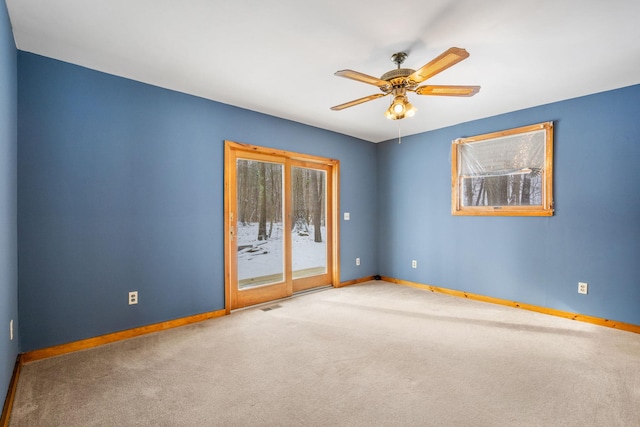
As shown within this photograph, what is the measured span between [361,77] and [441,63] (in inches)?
21.6

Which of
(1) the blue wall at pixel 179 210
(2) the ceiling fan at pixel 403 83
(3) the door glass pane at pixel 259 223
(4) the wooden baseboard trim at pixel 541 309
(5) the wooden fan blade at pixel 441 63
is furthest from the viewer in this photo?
(3) the door glass pane at pixel 259 223

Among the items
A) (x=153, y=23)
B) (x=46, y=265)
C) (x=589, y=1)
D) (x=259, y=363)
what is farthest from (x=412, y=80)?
(x=46, y=265)

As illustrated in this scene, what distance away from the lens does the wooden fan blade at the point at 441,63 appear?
187 cm

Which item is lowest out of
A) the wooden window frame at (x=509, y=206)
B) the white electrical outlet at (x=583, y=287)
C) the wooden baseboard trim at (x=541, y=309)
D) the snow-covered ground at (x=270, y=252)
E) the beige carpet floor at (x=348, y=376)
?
the beige carpet floor at (x=348, y=376)

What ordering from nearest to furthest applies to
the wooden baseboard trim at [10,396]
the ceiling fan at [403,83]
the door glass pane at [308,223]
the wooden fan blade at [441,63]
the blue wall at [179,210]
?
the wooden baseboard trim at [10,396] → the wooden fan blade at [441,63] → the ceiling fan at [403,83] → the blue wall at [179,210] → the door glass pane at [308,223]

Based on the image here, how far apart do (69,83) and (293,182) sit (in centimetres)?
264

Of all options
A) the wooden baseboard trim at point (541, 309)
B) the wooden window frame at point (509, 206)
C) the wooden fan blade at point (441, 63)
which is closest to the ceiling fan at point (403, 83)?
the wooden fan blade at point (441, 63)

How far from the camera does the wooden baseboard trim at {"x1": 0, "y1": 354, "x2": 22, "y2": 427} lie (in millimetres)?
1705

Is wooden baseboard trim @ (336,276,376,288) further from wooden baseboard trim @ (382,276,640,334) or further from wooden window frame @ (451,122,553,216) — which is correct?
wooden window frame @ (451,122,553,216)

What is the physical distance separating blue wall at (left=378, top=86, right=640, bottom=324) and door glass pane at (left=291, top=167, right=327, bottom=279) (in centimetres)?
156

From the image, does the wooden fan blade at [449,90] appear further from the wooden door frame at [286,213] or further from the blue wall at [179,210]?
the wooden door frame at [286,213]

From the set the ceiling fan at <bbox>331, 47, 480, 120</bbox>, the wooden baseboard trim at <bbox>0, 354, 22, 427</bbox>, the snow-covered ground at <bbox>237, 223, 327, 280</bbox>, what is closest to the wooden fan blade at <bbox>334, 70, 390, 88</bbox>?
the ceiling fan at <bbox>331, 47, 480, 120</bbox>

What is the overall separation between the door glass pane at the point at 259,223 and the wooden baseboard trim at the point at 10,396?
6.62 feet

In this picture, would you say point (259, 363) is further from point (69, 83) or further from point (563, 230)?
point (563, 230)
